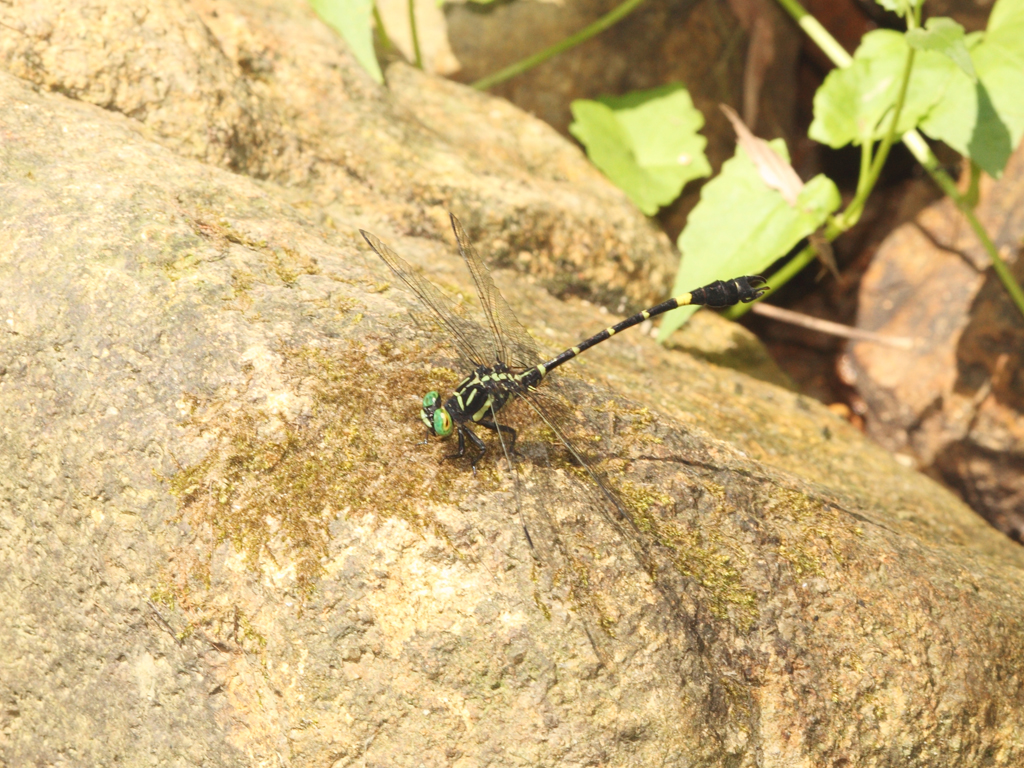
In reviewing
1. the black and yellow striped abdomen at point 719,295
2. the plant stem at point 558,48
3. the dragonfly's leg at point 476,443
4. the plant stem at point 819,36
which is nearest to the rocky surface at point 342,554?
the dragonfly's leg at point 476,443

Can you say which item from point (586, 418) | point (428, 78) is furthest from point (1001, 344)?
point (428, 78)

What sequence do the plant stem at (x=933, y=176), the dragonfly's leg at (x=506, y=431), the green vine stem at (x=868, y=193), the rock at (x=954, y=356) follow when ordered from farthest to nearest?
the rock at (x=954, y=356), the plant stem at (x=933, y=176), the green vine stem at (x=868, y=193), the dragonfly's leg at (x=506, y=431)

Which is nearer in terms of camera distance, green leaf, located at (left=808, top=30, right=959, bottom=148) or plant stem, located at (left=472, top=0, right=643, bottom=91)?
green leaf, located at (left=808, top=30, right=959, bottom=148)

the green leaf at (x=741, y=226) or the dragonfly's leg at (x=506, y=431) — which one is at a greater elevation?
the green leaf at (x=741, y=226)

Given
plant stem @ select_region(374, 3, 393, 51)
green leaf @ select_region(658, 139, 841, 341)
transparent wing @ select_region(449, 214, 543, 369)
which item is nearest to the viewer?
transparent wing @ select_region(449, 214, 543, 369)

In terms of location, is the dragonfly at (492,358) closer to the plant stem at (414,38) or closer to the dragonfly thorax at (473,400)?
the dragonfly thorax at (473,400)

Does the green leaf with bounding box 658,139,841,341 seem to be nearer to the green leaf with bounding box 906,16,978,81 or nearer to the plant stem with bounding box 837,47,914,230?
the plant stem with bounding box 837,47,914,230

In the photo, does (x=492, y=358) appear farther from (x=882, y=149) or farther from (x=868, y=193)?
(x=868, y=193)

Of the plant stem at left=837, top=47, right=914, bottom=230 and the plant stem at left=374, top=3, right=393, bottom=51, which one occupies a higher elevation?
the plant stem at left=837, top=47, right=914, bottom=230

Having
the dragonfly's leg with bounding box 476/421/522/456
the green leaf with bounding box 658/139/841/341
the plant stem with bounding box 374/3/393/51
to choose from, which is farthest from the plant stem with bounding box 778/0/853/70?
the dragonfly's leg with bounding box 476/421/522/456
